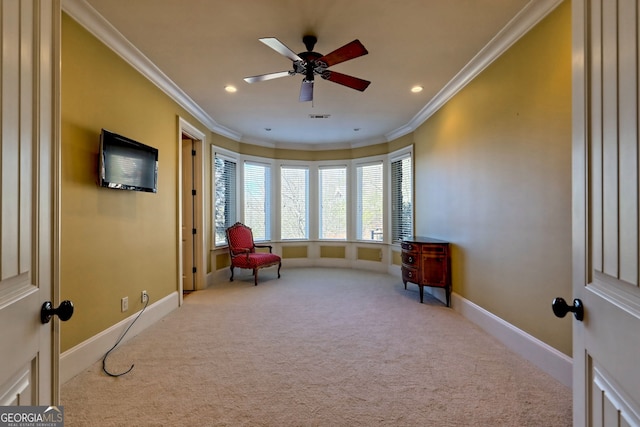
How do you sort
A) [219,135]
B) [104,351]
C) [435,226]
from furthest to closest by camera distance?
[219,135]
[435,226]
[104,351]

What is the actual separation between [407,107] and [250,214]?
12.1 feet

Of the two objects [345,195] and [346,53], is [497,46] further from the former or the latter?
[345,195]

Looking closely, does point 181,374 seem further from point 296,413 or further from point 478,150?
point 478,150

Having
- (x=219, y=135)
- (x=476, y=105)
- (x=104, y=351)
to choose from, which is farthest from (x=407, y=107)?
(x=104, y=351)

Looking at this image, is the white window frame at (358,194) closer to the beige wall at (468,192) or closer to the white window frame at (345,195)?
the white window frame at (345,195)

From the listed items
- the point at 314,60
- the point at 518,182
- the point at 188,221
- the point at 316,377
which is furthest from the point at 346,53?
the point at 188,221

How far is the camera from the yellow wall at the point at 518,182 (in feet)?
6.93

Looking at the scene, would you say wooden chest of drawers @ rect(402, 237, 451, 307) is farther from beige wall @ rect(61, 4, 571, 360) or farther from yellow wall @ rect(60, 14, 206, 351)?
yellow wall @ rect(60, 14, 206, 351)

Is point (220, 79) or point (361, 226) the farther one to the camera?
point (361, 226)

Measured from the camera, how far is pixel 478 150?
124 inches

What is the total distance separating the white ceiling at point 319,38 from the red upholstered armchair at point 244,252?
7.58 feet

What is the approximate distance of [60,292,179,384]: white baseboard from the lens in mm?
2162

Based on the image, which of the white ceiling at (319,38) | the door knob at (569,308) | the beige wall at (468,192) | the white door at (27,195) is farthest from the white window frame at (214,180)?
the door knob at (569,308)

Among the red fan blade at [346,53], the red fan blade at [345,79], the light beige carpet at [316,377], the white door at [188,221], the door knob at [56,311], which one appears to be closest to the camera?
the door knob at [56,311]
